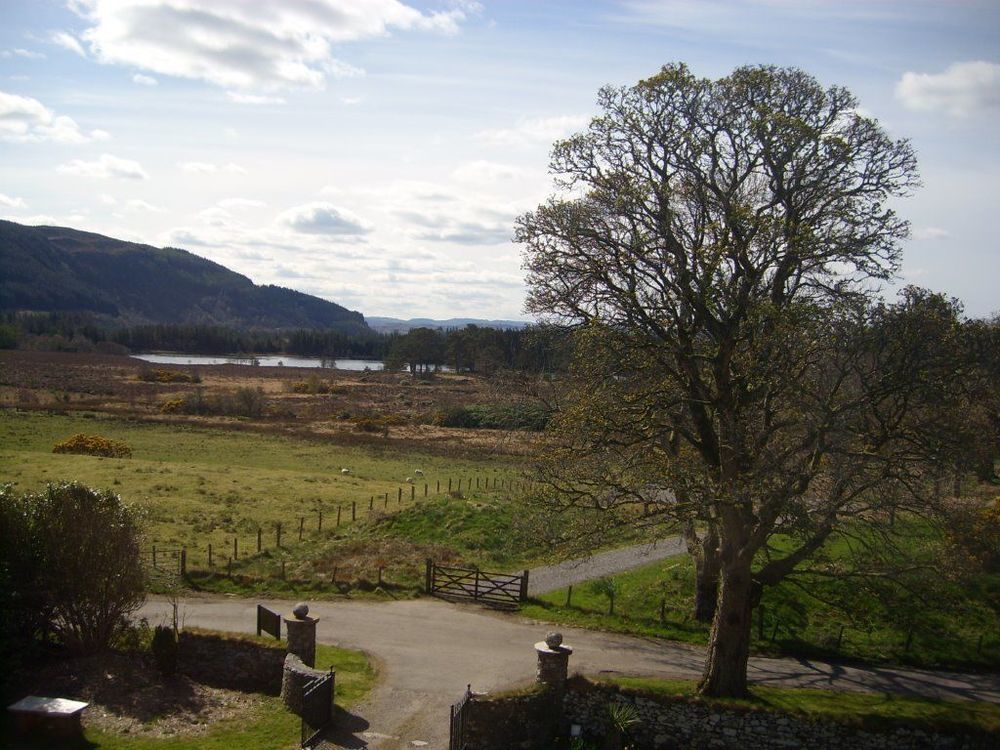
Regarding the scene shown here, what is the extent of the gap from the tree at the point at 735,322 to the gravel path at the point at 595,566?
318 inches

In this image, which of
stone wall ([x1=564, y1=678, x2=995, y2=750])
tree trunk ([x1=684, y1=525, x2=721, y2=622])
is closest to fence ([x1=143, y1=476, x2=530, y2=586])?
tree trunk ([x1=684, y1=525, x2=721, y2=622])

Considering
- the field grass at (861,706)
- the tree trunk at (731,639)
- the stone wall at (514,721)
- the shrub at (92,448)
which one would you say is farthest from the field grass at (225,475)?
the tree trunk at (731,639)

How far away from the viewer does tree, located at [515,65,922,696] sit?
15.6 metres

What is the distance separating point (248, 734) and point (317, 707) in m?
1.55

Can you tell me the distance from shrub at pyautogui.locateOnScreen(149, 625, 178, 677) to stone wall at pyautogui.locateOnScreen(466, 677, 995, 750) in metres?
7.69

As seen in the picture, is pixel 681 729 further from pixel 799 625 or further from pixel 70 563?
pixel 70 563

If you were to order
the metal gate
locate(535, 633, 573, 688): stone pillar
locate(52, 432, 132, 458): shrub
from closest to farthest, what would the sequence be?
the metal gate, locate(535, 633, 573, 688): stone pillar, locate(52, 432, 132, 458): shrub

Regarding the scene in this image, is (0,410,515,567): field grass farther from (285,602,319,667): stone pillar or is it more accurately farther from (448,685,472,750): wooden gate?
(448,685,472,750): wooden gate

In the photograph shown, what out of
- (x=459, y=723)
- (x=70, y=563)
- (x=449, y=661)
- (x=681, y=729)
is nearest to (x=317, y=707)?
(x=459, y=723)

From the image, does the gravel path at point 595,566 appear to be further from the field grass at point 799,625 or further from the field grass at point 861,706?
the field grass at point 861,706

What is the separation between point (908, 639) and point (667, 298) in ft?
42.8

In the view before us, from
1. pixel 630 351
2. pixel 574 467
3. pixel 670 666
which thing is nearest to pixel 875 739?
pixel 670 666

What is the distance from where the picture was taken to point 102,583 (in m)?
18.2

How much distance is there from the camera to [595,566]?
27797mm
